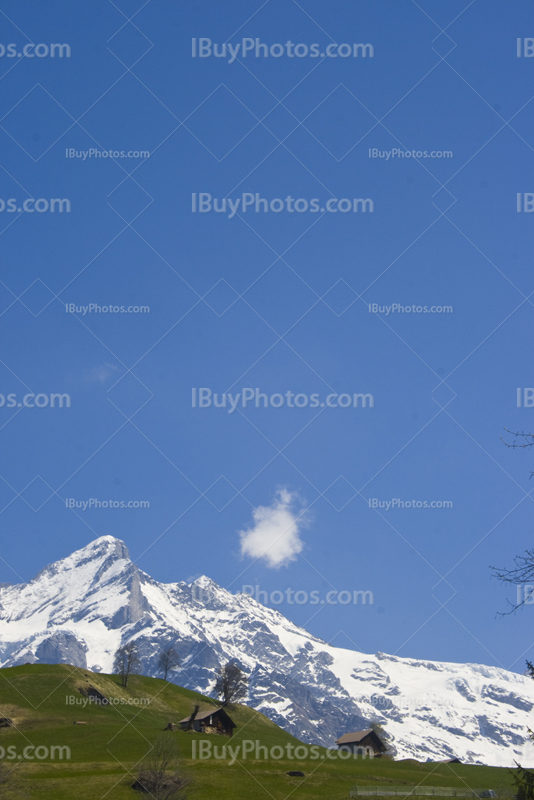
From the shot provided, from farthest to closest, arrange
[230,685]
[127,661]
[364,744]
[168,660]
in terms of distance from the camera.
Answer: [168,660]
[127,661]
[230,685]
[364,744]

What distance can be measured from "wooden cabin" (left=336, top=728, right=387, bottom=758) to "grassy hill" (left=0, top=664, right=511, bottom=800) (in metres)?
9.36

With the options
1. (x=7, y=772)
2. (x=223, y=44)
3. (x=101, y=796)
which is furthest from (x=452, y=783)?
(x=223, y=44)

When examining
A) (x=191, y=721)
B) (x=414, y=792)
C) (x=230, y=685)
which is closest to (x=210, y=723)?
(x=191, y=721)

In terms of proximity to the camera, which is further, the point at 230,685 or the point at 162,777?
the point at 230,685

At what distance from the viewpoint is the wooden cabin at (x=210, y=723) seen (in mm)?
101938

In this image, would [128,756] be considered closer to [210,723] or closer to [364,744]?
[210,723]

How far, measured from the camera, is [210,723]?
104 meters

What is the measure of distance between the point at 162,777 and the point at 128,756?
16.6 meters

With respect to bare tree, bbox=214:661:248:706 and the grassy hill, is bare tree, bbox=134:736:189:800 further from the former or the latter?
bare tree, bbox=214:661:248:706

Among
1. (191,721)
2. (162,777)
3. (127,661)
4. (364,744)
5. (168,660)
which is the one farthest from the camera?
(168,660)

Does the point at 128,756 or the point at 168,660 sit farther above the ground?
the point at 168,660

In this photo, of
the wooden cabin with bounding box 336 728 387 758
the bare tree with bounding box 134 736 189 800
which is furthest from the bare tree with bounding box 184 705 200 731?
the bare tree with bounding box 134 736 189 800

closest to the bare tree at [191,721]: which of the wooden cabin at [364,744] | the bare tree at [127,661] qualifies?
the wooden cabin at [364,744]

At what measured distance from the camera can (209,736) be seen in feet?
316
